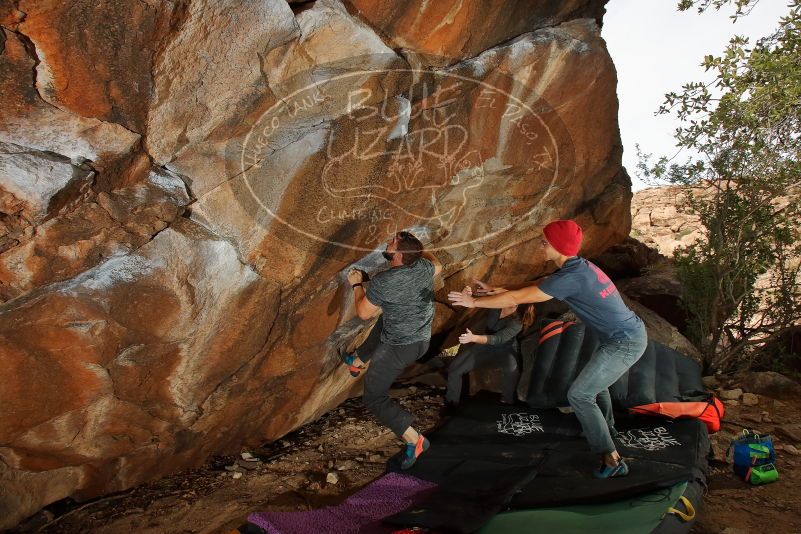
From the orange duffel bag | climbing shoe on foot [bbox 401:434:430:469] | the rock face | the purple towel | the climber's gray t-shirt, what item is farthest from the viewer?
the orange duffel bag

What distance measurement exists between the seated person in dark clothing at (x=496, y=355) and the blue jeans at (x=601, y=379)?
1.25m

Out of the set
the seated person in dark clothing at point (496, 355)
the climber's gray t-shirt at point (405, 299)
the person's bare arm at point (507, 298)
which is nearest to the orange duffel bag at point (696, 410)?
the seated person in dark clothing at point (496, 355)

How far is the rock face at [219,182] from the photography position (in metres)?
2.75

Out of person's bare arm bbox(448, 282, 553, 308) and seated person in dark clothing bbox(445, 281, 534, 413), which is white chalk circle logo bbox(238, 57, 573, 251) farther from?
person's bare arm bbox(448, 282, 553, 308)

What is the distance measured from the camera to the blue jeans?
332 cm

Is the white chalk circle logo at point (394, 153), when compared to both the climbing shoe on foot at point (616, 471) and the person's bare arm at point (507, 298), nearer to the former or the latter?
the person's bare arm at point (507, 298)

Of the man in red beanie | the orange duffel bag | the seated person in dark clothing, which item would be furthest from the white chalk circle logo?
the orange duffel bag

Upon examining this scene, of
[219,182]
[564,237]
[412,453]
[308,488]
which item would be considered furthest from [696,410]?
[219,182]

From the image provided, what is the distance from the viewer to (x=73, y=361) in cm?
320

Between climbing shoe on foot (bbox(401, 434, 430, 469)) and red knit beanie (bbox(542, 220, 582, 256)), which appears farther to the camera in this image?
climbing shoe on foot (bbox(401, 434, 430, 469))

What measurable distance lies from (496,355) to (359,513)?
2.06 m

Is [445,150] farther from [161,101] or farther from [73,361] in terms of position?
[73,361]

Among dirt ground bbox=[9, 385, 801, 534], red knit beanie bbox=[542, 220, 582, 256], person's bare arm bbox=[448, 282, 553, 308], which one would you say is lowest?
dirt ground bbox=[9, 385, 801, 534]

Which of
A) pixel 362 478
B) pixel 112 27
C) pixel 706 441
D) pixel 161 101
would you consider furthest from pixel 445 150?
pixel 706 441
